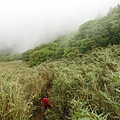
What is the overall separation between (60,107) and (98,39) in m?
10.4

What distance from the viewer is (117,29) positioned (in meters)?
13.1

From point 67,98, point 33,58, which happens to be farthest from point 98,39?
point 33,58

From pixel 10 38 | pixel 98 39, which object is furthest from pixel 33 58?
pixel 10 38

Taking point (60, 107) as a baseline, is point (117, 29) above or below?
above

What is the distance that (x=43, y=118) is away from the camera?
5414 mm

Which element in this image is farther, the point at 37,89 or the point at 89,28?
the point at 89,28

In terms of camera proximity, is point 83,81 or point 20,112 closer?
point 20,112

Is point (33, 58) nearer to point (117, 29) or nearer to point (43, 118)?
point (117, 29)

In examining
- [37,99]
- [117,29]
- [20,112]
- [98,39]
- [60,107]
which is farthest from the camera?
[98,39]

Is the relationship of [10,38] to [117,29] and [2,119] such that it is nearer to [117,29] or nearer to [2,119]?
[117,29]

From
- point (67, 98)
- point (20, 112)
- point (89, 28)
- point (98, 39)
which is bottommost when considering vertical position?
point (67, 98)

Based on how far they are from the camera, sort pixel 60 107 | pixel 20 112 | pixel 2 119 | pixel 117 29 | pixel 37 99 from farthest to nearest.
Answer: pixel 117 29 < pixel 37 99 < pixel 60 107 < pixel 20 112 < pixel 2 119

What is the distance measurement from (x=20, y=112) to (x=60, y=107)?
6.73ft

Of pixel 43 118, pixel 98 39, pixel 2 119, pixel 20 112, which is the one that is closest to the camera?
pixel 2 119
